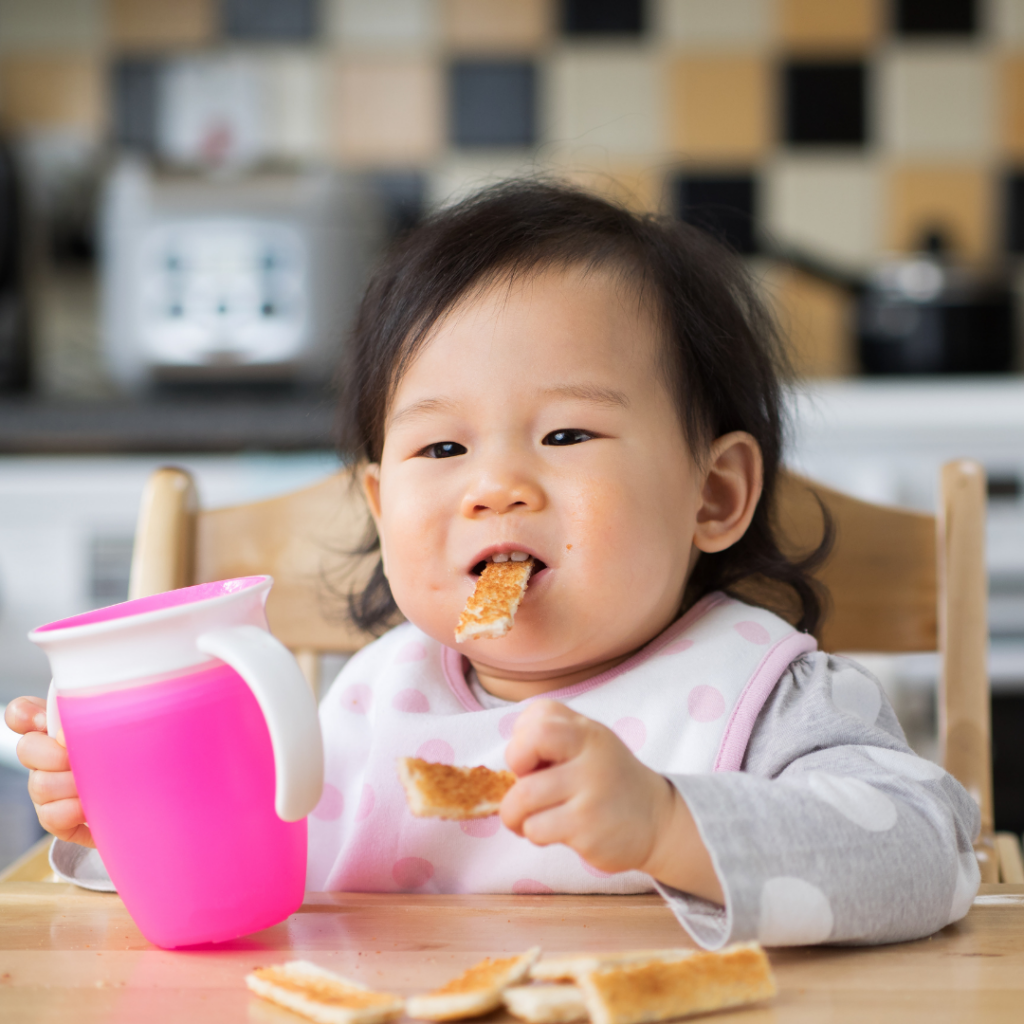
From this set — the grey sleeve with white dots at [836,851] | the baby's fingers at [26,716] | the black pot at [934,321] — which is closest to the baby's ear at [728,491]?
the grey sleeve with white dots at [836,851]

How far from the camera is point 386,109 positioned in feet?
8.30

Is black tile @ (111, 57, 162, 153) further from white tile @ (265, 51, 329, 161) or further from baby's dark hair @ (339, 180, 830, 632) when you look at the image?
baby's dark hair @ (339, 180, 830, 632)

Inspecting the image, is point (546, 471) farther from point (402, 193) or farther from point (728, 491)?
point (402, 193)

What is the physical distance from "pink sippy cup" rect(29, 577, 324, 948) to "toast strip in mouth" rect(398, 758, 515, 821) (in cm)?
4

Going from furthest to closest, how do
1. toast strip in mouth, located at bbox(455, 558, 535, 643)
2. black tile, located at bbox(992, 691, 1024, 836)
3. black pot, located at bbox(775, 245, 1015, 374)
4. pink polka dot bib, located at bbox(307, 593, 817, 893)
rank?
black pot, located at bbox(775, 245, 1015, 374) → black tile, located at bbox(992, 691, 1024, 836) → pink polka dot bib, located at bbox(307, 593, 817, 893) → toast strip in mouth, located at bbox(455, 558, 535, 643)

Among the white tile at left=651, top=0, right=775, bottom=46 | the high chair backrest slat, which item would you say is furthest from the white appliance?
the high chair backrest slat

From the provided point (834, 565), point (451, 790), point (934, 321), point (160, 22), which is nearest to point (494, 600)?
point (451, 790)

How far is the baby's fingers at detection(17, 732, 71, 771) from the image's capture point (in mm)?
682

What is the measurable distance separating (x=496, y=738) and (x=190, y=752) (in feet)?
1.03

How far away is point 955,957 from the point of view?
549 millimetres

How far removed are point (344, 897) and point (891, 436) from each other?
4.79ft

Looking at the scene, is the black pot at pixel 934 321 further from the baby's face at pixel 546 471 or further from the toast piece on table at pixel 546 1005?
the toast piece on table at pixel 546 1005

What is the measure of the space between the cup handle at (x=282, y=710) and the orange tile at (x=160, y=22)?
227 cm

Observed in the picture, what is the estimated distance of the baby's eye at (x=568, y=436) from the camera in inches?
29.6
